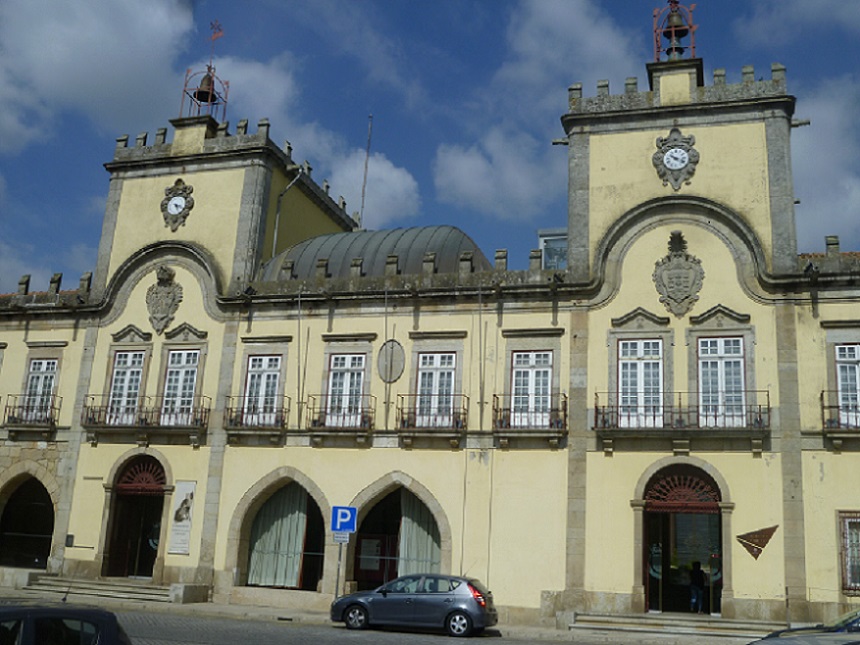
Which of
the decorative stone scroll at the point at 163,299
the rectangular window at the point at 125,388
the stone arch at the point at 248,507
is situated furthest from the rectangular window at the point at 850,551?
the rectangular window at the point at 125,388

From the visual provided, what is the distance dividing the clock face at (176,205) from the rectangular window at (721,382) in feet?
56.3

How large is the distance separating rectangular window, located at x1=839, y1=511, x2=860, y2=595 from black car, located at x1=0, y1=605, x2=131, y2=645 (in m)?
18.0

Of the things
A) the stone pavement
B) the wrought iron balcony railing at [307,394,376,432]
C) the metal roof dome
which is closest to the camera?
the stone pavement

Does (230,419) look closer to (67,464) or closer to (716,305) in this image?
(67,464)

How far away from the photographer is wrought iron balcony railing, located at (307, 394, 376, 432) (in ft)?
84.0

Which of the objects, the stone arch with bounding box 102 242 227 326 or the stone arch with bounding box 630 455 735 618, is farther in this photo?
the stone arch with bounding box 102 242 227 326

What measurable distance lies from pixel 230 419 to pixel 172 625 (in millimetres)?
8323

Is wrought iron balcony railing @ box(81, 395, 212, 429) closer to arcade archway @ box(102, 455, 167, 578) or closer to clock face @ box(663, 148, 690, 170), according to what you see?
arcade archway @ box(102, 455, 167, 578)

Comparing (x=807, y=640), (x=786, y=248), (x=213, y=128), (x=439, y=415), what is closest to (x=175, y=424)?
(x=439, y=415)

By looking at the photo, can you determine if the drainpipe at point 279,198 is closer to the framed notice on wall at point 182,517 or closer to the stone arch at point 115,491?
the stone arch at point 115,491

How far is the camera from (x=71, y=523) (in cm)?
2791

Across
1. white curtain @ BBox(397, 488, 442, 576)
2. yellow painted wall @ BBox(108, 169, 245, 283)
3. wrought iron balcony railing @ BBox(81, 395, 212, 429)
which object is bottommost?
white curtain @ BBox(397, 488, 442, 576)

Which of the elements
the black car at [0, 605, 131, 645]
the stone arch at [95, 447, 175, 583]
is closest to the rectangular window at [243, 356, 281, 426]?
the stone arch at [95, 447, 175, 583]

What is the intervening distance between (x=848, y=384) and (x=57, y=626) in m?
19.7
